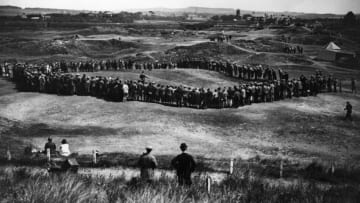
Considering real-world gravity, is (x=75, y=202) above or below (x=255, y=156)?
above

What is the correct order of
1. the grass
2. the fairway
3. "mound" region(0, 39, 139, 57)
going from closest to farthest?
the grass < the fairway < "mound" region(0, 39, 139, 57)

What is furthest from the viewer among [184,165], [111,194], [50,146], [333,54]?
[333,54]

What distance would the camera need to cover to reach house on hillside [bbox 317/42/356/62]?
168ft

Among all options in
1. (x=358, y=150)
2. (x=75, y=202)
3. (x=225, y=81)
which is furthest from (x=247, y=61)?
(x=75, y=202)

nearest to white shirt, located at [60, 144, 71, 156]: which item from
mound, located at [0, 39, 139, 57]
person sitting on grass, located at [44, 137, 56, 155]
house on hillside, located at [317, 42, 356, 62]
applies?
person sitting on grass, located at [44, 137, 56, 155]

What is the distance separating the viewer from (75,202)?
6.53 m

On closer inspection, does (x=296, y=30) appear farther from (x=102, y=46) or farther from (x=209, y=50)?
(x=102, y=46)

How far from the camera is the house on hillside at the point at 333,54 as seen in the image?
168ft

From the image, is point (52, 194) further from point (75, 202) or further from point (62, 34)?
point (62, 34)

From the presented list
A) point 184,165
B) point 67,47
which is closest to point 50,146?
point 184,165

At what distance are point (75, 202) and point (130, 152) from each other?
10.6m

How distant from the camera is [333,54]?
54281mm

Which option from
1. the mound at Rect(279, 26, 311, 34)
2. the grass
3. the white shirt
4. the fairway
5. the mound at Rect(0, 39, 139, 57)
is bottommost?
the fairway

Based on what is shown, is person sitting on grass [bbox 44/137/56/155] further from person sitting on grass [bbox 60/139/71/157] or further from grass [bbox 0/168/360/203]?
grass [bbox 0/168/360/203]
